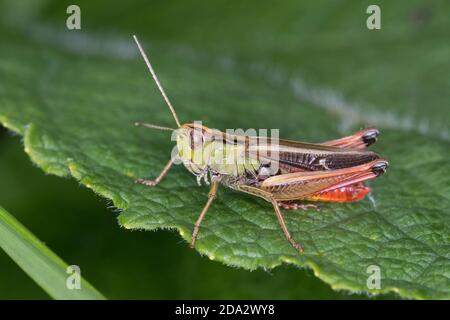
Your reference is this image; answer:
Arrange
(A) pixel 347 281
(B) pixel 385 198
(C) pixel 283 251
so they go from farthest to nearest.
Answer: (B) pixel 385 198, (C) pixel 283 251, (A) pixel 347 281

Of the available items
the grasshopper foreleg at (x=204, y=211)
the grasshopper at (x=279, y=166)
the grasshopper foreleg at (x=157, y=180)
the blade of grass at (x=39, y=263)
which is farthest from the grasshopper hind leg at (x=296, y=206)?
the blade of grass at (x=39, y=263)

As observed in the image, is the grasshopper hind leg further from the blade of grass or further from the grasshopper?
the blade of grass

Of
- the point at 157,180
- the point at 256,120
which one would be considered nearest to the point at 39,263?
the point at 157,180

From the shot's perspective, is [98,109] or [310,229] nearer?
[310,229]

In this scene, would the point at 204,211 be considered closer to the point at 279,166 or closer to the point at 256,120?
the point at 279,166

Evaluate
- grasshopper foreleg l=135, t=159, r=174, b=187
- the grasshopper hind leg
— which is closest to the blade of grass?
grasshopper foreleg l=135, t=159, r=174, b=187

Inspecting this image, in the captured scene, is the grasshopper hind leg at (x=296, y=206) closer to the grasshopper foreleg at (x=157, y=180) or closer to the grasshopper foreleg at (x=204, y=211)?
the grasshopper foreleg at (x=204, y=211)

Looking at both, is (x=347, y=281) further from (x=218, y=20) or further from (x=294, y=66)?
(x=218, y=20)
